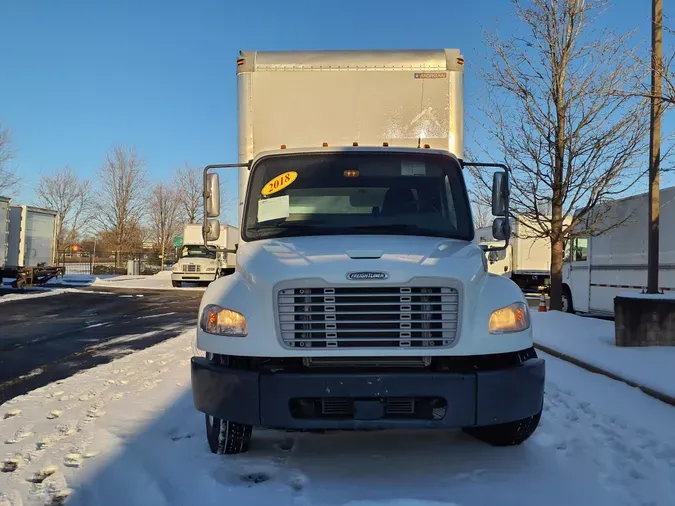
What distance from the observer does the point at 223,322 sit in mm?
3678

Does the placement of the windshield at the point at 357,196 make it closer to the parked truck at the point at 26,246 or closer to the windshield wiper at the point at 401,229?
the windshield wiper at the point at 401,229

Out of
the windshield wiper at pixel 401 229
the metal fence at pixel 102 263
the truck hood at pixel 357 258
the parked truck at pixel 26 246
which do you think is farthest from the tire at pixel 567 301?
the metal fence at pixel 102 263

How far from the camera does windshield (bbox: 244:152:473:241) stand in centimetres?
459

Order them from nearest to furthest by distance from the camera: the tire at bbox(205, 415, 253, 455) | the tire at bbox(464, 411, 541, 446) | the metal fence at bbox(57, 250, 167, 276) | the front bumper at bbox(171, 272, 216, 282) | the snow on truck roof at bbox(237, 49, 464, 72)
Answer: the tire at bbox(205, 415, 253, 455), the tire at bbox(464, 411, 541, 446), the snow on truck roof at bbox(237, 49, 464, 72), the front bumper at bbox(171, 272, 216, 282), the metal fence at bbox(57, 250, 167, 276)

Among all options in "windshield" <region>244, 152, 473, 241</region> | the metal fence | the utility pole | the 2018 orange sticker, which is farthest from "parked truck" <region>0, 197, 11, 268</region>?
the utility pole

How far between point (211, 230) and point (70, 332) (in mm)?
7800

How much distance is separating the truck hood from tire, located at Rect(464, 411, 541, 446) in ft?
3.99

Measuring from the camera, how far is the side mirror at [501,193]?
5055 millimetres

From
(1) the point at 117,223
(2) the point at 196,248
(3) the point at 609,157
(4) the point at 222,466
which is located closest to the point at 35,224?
(2) the point at 196,248

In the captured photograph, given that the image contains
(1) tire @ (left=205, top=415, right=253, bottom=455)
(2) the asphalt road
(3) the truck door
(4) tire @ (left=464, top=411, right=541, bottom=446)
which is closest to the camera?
(1) tire @ (left=205, top=415, right=253, bottom=455)

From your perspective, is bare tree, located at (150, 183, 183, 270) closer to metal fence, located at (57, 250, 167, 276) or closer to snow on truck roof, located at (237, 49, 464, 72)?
metal fence, located at (57, 250, 167, 276)

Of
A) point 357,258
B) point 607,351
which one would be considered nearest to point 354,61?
point 357,258

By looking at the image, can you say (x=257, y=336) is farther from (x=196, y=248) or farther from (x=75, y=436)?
(x=196, y=248)

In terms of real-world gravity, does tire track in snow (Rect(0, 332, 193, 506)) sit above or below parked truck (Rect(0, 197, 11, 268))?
below
